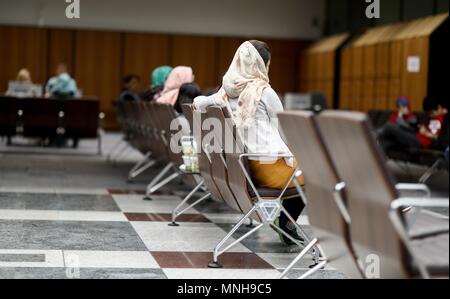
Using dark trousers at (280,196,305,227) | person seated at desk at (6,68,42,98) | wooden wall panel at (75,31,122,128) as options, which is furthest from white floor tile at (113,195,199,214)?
wooden wall panel at (75,31,122,128)

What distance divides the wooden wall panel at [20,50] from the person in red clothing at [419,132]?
13.5m

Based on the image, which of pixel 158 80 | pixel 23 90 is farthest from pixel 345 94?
pixel 158 80

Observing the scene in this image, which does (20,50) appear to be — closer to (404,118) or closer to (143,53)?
(143,53)

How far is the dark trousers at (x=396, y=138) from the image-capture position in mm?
9977

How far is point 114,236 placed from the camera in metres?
5.60

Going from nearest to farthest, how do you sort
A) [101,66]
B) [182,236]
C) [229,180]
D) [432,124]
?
[229,180], [182,236], [432,124], [101,66]

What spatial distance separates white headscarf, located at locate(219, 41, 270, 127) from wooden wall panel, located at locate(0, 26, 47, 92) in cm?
1718

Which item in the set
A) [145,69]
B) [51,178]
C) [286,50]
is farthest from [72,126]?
[286,50]

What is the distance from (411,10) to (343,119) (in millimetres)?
14574

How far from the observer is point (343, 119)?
2.81 meters

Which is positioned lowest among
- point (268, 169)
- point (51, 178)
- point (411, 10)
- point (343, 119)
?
point (51, 178)

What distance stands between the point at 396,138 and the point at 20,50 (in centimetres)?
1387

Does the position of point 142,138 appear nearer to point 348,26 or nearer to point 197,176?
point 197,176

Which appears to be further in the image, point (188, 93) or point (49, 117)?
point (49, 117)
